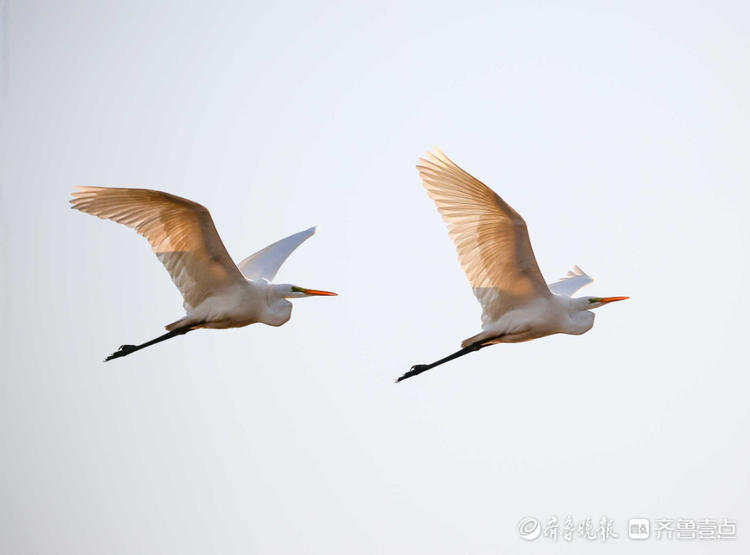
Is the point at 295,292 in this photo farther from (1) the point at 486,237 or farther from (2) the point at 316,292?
(1) the point at 486,237

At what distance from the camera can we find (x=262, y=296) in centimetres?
1762

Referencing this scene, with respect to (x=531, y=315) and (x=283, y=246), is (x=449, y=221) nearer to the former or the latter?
(x=531, y=315)

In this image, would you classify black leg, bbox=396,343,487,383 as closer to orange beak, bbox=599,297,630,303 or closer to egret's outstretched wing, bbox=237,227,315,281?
orange beak, bbox=599,297,630,303

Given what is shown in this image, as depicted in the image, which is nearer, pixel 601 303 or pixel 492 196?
pixel 492 196

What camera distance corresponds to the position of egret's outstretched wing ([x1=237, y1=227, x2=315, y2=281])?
19.0 metres

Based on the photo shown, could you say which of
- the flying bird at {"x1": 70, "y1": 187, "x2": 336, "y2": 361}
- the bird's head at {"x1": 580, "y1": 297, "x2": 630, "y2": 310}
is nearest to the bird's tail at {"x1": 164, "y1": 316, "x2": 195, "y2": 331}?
the flying bird at {"x1": 70, "y1": 187, "x2": 336, "y2": 361}

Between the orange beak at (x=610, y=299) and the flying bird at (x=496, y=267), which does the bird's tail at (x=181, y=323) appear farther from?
the orange beak at (x=610, y=299)

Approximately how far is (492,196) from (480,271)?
1203 mm

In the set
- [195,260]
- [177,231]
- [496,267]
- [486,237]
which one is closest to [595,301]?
[496,267]

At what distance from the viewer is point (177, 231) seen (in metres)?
16.7

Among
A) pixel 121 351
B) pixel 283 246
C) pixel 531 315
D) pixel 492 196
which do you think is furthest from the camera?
pixel 283 246

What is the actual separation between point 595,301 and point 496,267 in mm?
1583

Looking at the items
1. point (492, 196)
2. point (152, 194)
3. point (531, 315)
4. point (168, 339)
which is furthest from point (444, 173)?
point (168, 339)

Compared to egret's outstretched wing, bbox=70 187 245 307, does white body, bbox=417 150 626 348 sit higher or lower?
lower
